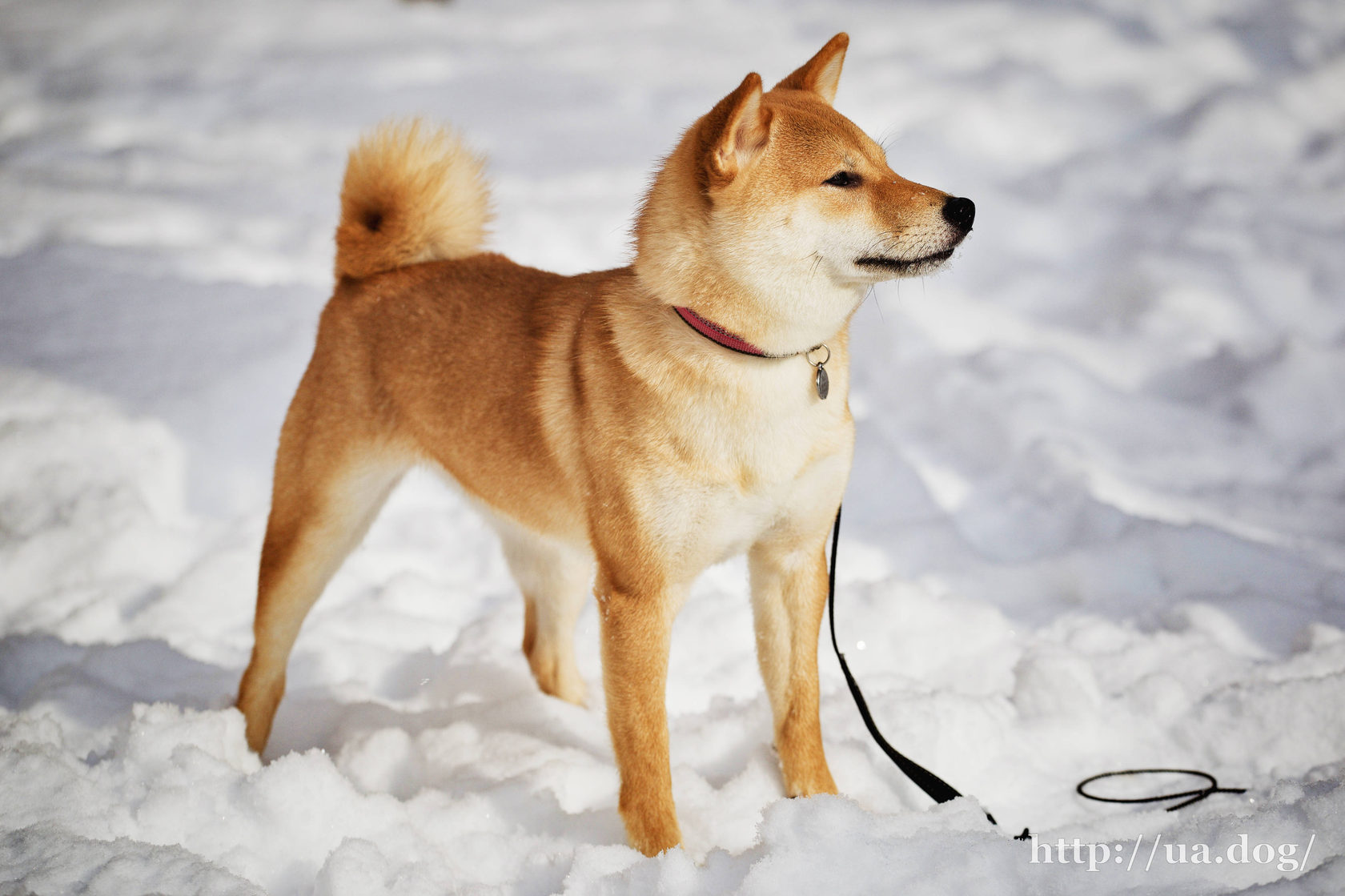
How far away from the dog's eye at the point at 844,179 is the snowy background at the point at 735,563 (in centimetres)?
96

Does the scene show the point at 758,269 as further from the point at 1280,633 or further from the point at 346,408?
the point at 1280,633

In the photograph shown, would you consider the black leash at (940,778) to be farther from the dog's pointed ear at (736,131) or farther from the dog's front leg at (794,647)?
the dog's pointed ear at (736,131)

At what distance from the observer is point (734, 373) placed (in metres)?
1.80

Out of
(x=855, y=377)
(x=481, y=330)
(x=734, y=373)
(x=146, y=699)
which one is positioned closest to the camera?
(x=734, y=373)

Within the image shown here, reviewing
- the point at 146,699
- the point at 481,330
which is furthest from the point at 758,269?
the point at 146,699

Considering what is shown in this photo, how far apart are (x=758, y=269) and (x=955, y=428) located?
8.38 feet

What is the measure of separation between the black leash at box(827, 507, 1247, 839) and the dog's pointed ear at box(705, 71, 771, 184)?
78 cm

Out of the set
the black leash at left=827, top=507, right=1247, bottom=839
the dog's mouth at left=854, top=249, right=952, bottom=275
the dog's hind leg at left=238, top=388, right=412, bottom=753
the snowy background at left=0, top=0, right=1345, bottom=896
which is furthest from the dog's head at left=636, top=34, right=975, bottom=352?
the dog's hind leg at left=238, top=388, right=412, bottom=753

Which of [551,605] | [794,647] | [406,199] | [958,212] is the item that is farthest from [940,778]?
[406,199]

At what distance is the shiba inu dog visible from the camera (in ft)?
5.61

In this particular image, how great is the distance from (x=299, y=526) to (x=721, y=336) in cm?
128

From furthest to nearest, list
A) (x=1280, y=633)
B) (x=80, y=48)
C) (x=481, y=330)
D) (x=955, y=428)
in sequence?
(x=80, y=48), (x=955, y=428), (x=1280, y=633), (x=481, y=330)

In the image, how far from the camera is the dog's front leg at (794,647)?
201cm

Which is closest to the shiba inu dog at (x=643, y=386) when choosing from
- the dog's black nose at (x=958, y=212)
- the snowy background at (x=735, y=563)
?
the dog's black nose at (x=958, y=212)
